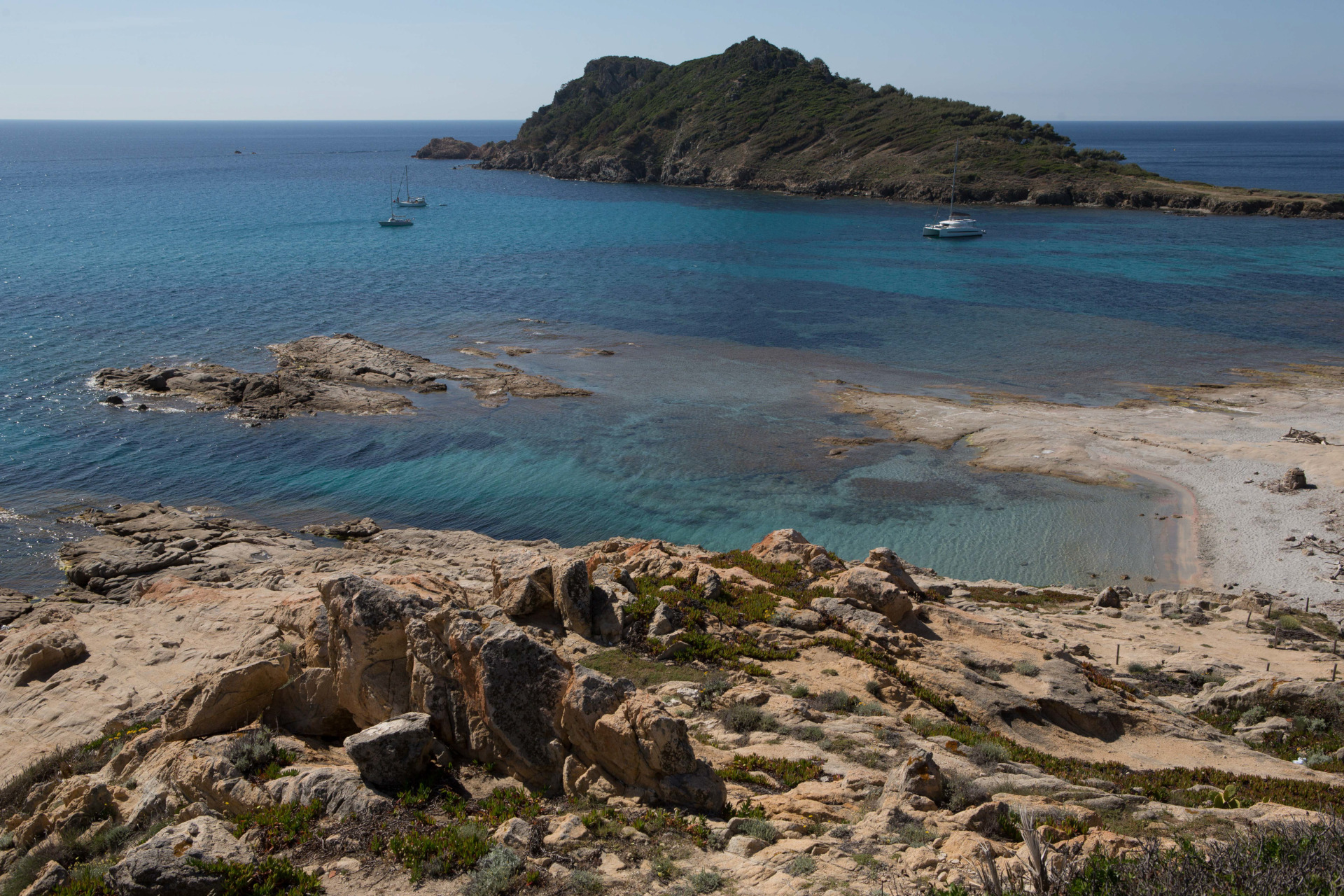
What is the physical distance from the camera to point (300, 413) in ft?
142

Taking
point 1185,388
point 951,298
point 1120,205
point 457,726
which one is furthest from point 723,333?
point 1120,205

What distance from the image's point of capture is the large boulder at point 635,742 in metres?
11.2

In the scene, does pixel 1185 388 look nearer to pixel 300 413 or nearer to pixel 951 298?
pixel 951 298

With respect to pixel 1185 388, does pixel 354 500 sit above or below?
below

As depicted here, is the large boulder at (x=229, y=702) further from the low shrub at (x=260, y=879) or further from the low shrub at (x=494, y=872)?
the low shrub at (x=494, y=872)

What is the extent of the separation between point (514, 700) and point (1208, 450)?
38.7m

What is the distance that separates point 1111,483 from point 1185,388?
18513 millimetres

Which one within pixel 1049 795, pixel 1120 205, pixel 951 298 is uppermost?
pixel 1120 205

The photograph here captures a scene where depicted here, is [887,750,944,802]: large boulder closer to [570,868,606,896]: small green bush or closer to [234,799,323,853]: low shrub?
[570,868,606,896]: small green bush

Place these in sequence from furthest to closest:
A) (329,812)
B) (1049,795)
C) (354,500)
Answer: (354,500), (1049,795), (329,812)

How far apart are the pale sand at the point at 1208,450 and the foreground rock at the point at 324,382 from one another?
21.6 meters

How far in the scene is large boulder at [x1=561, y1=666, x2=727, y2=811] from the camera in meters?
11.2

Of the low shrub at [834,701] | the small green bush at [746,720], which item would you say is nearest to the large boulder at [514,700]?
the small green bush at [746,720]

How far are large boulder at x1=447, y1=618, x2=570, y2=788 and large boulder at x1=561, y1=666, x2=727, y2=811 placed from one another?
376mm
